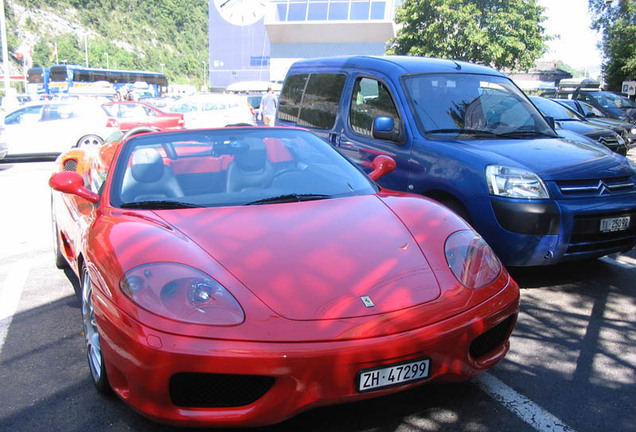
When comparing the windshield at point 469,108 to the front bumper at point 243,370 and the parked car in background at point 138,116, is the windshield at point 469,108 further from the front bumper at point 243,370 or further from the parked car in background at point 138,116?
the parked car in background at point 138,116

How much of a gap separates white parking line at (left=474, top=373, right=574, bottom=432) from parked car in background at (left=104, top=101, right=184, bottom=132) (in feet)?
46.0

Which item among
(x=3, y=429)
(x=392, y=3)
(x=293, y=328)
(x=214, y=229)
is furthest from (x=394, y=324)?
(x=392, y=3)

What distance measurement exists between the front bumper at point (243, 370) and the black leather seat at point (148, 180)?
3.38ft

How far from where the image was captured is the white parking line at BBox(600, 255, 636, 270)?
5223 mm

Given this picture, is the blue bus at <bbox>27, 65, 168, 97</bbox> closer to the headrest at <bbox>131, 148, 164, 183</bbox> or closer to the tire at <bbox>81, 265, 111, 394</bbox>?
the headrest at <bbox>131, 148, 164, 183</bbox>

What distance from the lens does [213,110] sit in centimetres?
1881

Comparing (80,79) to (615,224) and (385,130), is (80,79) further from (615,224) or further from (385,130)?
(615,224)

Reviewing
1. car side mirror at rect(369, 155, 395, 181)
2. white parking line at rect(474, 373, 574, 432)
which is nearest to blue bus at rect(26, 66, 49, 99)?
car side mirror at rect(369, 155, 395, 181)

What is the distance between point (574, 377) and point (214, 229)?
207cm

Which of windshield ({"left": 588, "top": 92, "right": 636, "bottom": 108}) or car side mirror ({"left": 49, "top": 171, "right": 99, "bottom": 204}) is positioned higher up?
windshield ({"left": 588, "top": 92, "right": 636, "bottom": 108})

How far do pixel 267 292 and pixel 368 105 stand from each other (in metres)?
3.60

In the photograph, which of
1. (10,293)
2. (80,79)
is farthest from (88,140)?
(80,79)

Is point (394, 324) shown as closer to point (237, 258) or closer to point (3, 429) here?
point (237, 258)

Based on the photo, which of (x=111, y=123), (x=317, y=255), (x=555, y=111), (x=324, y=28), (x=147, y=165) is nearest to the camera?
(x=317, y=255)
